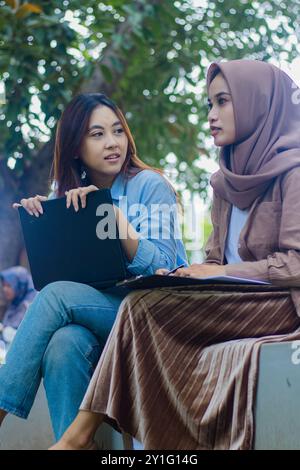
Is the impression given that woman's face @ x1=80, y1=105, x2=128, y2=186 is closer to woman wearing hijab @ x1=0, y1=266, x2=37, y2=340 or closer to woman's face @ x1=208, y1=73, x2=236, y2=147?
woman's face @ x1=208, y1=73, x2=236, y2=147

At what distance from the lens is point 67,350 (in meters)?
2.85

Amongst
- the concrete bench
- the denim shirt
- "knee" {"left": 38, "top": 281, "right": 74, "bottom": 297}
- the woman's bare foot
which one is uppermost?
the denim shirt

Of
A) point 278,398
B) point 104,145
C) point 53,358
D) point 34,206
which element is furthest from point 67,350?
point 104,145

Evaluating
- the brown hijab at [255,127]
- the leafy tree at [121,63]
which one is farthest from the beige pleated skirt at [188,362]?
the leafy tree at [121,63]

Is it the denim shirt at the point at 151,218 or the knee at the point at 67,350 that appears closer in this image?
the knee at the point at 67,350

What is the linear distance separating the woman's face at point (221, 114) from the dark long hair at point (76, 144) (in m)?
0.42

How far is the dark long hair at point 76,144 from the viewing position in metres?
3.49

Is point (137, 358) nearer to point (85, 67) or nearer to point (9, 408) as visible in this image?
point (9, 408)

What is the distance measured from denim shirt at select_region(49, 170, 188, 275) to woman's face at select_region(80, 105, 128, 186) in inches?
2.8

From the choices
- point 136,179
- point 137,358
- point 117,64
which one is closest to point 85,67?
point 117,64

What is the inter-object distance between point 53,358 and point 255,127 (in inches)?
44.3

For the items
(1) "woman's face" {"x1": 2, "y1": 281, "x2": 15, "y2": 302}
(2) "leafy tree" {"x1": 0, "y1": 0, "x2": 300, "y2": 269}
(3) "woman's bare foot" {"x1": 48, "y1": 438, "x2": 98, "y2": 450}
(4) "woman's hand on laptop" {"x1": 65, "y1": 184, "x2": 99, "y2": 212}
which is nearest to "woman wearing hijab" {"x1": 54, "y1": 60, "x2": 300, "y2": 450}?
(3) "woman's bare foot" {"x1": 48, "y1": 438, "x2": 98, "y2": 450}

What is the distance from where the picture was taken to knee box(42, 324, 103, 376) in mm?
2842

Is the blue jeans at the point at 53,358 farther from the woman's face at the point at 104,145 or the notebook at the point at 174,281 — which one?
the woman's face at the point at 104,145
